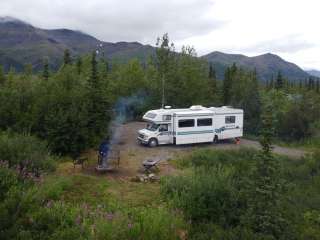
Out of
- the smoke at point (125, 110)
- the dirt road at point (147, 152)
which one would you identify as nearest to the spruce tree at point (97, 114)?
the smoke at point (125, 110)

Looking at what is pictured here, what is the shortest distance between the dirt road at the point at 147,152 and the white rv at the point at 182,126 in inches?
21.9

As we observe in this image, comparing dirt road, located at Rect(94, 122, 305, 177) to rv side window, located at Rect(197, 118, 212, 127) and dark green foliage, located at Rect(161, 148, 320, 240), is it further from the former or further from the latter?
dark green foliage, located at Rect(161, 148, 320, 240)

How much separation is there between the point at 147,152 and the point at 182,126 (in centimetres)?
331

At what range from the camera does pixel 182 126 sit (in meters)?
24.3

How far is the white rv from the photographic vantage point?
24047 millimetres

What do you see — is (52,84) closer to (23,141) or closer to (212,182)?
(23,141)

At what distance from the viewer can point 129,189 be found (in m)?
14.7

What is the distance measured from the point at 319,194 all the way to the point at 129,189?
10.4 meters

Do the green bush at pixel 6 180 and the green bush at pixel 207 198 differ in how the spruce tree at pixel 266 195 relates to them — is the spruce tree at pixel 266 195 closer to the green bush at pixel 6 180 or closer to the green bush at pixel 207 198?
the green bush at pixel 207 198

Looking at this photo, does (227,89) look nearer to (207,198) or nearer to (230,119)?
(230,119)

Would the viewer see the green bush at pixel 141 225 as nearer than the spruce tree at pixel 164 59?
Yes

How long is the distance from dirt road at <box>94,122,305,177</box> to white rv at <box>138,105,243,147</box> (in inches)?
21.9

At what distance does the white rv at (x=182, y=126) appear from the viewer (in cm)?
2405

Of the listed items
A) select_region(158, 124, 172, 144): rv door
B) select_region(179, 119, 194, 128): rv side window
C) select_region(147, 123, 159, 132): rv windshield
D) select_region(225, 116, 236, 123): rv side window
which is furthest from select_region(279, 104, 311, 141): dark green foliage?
select_region(147, 123, 159, 132): rv windshield
